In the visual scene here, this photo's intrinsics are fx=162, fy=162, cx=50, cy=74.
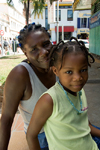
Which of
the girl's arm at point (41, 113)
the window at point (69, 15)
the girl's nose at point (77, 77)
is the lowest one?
the girl's arm at point (41, 113)

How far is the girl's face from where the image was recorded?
0.96 meters

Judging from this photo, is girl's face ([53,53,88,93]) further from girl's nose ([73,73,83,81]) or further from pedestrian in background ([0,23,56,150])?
pedestrian in background ([0,23,56,150])

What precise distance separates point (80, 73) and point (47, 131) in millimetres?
428

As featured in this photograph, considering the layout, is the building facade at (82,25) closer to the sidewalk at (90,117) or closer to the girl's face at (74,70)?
the sidewalk at (90,117)

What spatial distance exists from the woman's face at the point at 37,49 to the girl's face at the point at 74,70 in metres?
0.27

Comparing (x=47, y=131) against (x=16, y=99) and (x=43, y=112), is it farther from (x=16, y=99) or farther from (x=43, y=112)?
(x=16, y=99)

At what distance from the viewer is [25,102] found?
1.21 meters

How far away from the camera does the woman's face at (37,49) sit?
48.4 inches

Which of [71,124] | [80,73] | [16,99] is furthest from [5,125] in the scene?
[80,73]

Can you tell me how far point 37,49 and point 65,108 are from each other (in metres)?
0.51

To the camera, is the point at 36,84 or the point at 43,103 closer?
the point at 43,103

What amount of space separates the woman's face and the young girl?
20 centimetres

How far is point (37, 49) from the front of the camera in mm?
1239

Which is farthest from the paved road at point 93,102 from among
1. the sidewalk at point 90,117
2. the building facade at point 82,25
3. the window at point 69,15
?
the window at point 69,15
